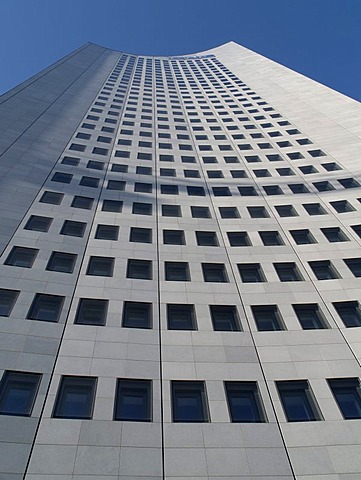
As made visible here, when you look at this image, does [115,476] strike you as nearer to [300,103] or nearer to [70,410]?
[70,410]

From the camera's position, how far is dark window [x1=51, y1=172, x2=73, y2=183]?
93.0ft

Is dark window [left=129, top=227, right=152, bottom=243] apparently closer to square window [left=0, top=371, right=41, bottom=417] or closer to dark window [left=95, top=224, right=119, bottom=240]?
dark window [left=95, top=224, right=119, bottom=240]

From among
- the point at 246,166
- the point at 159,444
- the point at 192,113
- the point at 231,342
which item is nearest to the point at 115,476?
the point at 159,444

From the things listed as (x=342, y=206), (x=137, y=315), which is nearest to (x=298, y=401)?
(x=137, y=315)

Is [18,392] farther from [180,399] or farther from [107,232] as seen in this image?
[107,232]

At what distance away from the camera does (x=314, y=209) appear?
27.2m

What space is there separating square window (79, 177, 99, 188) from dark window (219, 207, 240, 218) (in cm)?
956

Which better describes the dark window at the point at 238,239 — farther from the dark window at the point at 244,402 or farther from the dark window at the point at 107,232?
the dark window at the point at 244,402

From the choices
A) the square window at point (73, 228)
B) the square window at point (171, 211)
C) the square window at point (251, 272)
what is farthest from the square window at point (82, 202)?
the square window at point (251, 272)

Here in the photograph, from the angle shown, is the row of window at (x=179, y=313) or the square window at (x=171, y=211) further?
the square window at (x=171, y=211)

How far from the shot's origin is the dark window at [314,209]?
2674 cm

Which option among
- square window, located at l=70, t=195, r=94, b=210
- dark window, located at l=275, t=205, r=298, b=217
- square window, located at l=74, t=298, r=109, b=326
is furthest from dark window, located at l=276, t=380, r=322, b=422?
square window, located at l=70, t=195, r=94, b=210

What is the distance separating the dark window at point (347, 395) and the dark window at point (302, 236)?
404 inches

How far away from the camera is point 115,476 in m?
11.7
